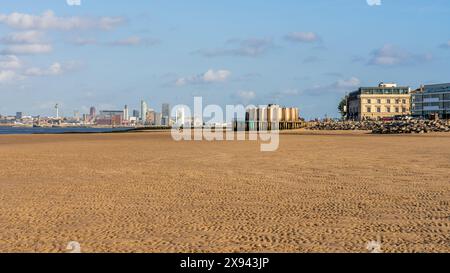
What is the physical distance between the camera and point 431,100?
177375 mm

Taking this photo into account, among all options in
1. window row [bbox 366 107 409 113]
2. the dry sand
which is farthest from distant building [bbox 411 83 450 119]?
the dry sand

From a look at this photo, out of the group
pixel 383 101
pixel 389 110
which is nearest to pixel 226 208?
pixel 383 101

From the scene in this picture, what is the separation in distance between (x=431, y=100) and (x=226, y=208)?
178 meters

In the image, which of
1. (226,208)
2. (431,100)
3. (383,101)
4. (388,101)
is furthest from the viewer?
(388,101)

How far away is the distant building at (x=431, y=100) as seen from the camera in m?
171

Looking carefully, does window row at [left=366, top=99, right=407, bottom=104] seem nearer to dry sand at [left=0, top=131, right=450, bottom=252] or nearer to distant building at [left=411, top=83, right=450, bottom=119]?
distant building at [left=411, top=83, right=450, bottom=119]

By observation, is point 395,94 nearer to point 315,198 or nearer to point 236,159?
point 236,159

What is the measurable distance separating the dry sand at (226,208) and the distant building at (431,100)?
156351 mm

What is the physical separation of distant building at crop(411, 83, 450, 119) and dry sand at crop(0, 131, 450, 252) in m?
156

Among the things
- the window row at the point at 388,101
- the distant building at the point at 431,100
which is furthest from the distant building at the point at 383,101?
the distant building at the point at 431,100

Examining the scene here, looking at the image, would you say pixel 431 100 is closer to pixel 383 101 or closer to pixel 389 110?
pixel 389 110

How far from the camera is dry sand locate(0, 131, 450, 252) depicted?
9023 millimetres

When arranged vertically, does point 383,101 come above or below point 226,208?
above

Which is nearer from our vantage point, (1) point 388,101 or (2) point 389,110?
(2) point 389,110
